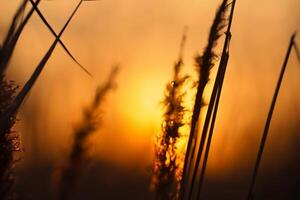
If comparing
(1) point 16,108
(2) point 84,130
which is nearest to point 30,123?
(2) point 84,130

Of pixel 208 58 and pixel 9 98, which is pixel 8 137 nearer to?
pixel 9 98

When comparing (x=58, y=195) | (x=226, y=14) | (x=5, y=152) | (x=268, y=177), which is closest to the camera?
(x=5, y=152)

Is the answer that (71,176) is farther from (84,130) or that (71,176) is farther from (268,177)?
(268,177)

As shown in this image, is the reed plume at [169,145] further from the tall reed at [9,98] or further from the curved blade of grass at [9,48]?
the curved blade of grass at [9,48]

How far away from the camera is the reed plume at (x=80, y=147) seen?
259 cm

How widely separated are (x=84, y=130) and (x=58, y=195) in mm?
536

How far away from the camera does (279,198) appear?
5168 millimetres

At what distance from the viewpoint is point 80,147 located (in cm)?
276

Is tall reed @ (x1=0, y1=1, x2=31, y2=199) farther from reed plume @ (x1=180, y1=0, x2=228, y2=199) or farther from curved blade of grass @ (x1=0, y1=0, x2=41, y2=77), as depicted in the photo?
reed plume @ (x1=180, y1=0, x2=228, y2=199)

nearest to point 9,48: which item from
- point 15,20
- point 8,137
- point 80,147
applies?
point 15,20

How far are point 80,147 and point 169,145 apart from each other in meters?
0.62

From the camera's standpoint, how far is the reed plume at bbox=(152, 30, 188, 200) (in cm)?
284

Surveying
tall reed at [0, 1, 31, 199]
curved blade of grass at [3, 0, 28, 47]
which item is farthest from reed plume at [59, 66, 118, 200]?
curved blade of grass at [3, 0, 28, 47]

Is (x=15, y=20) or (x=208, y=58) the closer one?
(x=15, y=20)
